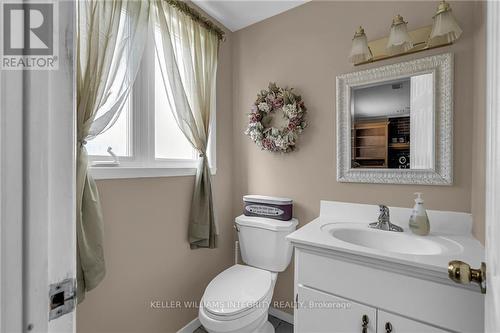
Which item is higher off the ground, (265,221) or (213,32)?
(213,32)

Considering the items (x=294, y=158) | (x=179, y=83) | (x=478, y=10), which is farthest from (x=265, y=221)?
(x=478, y=10)

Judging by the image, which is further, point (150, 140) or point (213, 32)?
point (213, 32)

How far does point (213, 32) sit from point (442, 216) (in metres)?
1.91

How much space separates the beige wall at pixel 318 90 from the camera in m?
1.20

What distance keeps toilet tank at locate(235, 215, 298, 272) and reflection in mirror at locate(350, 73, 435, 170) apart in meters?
0.66

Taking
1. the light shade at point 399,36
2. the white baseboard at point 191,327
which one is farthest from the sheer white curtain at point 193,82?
the light shade at point 399,36

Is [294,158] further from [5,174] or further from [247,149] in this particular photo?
[5,174]

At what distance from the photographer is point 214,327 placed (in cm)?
120

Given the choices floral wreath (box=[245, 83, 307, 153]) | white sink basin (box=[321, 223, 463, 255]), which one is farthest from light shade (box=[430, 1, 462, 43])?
white sink basin (box=[321, 223, 463, 255])

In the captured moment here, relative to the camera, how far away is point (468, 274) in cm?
61

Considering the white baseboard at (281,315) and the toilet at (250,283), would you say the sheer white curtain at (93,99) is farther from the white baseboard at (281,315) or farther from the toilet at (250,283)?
the white baseboard at (281,315)

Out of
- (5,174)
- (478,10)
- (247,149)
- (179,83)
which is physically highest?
(478,10)

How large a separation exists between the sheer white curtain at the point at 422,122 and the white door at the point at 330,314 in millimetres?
829

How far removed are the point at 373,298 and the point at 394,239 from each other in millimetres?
397
